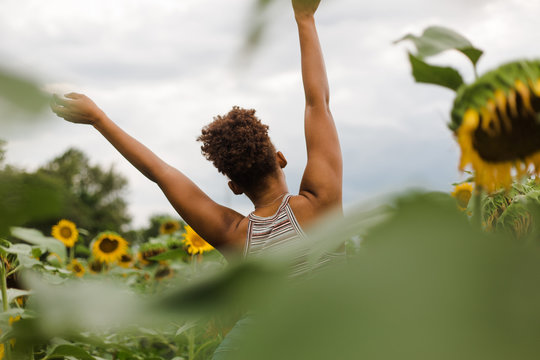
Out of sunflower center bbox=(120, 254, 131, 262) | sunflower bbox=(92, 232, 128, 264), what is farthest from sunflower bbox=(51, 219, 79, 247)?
sunflower center bbox=(120, 254, 131, 262)

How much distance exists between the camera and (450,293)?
0.07 meters

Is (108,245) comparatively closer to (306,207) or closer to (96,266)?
(96,266)

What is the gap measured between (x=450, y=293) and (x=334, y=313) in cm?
2

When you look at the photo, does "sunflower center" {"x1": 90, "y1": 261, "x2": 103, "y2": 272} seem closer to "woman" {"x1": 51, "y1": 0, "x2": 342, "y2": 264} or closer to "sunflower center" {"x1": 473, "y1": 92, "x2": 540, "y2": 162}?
"woman" {"x1": 51, "y1": 0, "x2": 342, "y2": 264}

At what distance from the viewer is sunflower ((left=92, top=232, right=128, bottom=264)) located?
103 inches

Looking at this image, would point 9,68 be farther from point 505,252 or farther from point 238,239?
point 238,239

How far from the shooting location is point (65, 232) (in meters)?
2.62

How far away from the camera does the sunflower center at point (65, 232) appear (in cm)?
260

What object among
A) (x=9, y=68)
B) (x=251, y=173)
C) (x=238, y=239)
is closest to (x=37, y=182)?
(x=9, y=68)

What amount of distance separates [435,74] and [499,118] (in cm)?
3

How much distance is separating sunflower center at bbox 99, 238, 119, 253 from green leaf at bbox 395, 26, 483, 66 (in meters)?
2.67

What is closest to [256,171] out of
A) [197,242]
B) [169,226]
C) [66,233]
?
[197,242]

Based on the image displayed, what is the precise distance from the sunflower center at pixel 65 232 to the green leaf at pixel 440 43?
2.72 m

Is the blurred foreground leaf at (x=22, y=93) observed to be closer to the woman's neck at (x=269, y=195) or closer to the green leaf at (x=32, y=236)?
the green leaf at (x=32, y=236)
